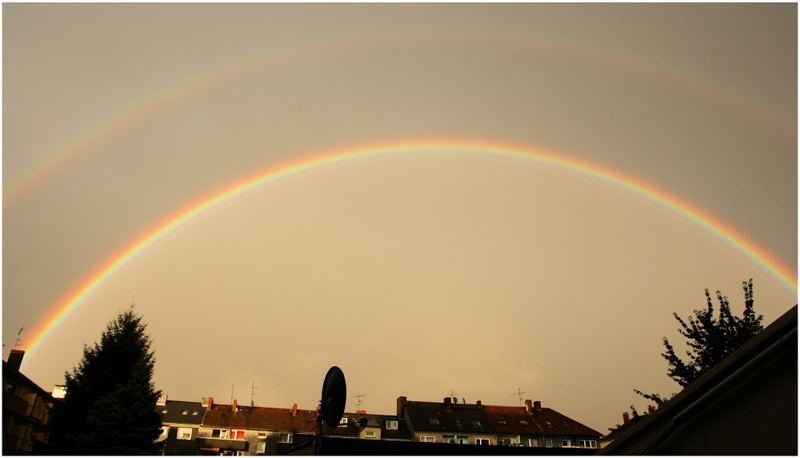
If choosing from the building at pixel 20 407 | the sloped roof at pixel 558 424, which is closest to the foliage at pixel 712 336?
the building at pixel 20 407

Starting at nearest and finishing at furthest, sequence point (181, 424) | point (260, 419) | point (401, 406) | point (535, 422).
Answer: point (181, 424), point (260, 419), point (535, 422), point (401, 406)

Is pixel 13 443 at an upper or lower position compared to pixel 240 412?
lower

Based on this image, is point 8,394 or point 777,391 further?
point 8,394

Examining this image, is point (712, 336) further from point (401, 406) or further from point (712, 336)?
point (401, 406)

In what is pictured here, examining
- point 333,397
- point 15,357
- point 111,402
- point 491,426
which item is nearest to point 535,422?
point 491,426

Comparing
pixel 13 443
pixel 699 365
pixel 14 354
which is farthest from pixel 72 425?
pixel 699 365

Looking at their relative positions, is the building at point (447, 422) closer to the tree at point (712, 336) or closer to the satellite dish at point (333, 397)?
the tree at point (712, 336)

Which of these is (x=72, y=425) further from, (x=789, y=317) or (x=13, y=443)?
(x=789, y=317)
